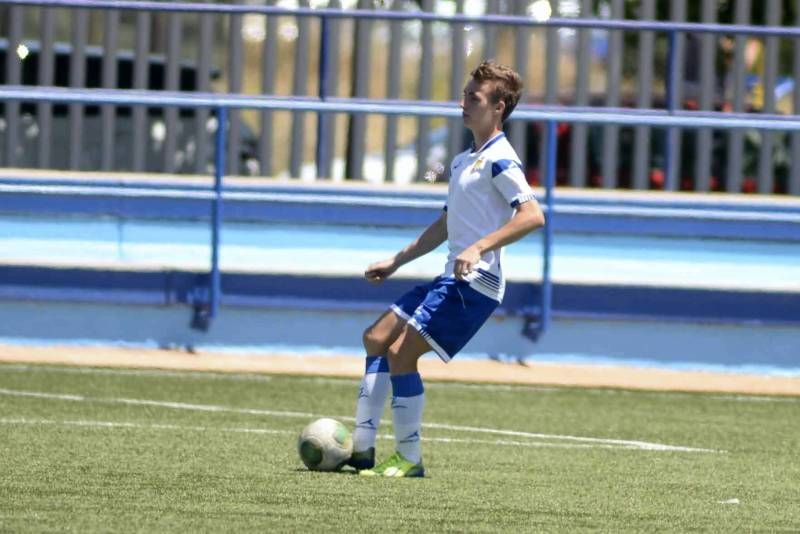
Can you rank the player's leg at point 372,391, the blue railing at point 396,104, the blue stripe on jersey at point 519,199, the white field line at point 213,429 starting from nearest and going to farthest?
the blue stripe on jersey at point 519,199, the player's leg at point 372,391, the white field line at point 213,429, the blue railing at point 396,104

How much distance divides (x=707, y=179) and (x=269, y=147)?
3.48 meters

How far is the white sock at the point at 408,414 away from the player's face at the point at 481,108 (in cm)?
104

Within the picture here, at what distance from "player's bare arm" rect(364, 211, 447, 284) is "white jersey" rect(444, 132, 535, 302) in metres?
0.21

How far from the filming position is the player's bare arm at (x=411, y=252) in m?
8.04

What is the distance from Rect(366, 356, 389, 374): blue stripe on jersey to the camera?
25.9ft

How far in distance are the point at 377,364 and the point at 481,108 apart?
3.65ft

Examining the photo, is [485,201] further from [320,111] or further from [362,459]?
[320,111]

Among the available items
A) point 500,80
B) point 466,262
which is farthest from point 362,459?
point 500,80

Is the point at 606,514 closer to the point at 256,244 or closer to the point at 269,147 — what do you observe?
the point at 256,244

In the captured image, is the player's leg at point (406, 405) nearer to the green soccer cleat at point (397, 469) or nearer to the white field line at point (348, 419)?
the green soccer cleat at point (397, 469)

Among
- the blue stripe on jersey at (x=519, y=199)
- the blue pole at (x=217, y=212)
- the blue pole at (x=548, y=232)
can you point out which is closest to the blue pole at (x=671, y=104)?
the blue pole at (x=548, y=232)

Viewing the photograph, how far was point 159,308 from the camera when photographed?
13.0 meters

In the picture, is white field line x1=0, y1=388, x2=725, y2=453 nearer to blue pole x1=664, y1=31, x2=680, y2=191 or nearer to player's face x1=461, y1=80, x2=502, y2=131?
player's face x1=461, y1=80, x2=502, y2=131

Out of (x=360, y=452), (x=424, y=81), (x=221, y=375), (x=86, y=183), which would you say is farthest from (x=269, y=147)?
(x=360, y=452)
